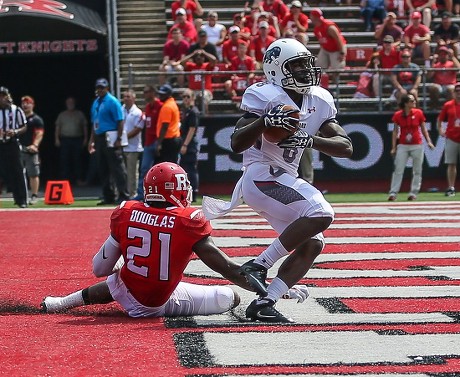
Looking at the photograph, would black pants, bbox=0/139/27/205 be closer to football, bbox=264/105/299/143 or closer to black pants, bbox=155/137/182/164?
black pants, bbox=155/137/182/164

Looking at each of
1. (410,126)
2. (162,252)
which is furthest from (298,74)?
(410,126)

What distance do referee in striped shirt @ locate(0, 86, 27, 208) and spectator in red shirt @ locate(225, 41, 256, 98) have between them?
3.95m

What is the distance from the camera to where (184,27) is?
65.2 feet

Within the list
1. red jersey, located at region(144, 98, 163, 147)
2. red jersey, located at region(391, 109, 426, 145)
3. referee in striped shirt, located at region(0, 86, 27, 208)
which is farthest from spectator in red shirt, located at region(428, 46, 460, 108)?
referee in striped shirt, located at region(0, 86, 27, 208)

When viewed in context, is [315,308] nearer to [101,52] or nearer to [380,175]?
[380,175]

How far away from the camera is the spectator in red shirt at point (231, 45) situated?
61.8 feet

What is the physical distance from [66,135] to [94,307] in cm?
1485

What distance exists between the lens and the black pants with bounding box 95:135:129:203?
15375 mm

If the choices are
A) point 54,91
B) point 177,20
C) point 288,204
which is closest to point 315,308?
point 288,204

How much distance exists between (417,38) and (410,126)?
13.5ft

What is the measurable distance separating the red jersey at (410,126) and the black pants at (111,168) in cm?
429

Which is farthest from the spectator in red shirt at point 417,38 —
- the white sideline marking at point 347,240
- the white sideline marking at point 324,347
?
the white sideline marking at point 324,347

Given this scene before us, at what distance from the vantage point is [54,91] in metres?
23.3

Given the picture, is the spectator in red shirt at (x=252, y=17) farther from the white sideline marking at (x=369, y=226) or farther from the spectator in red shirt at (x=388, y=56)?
the white sideline marking at (x=369, y=226)
